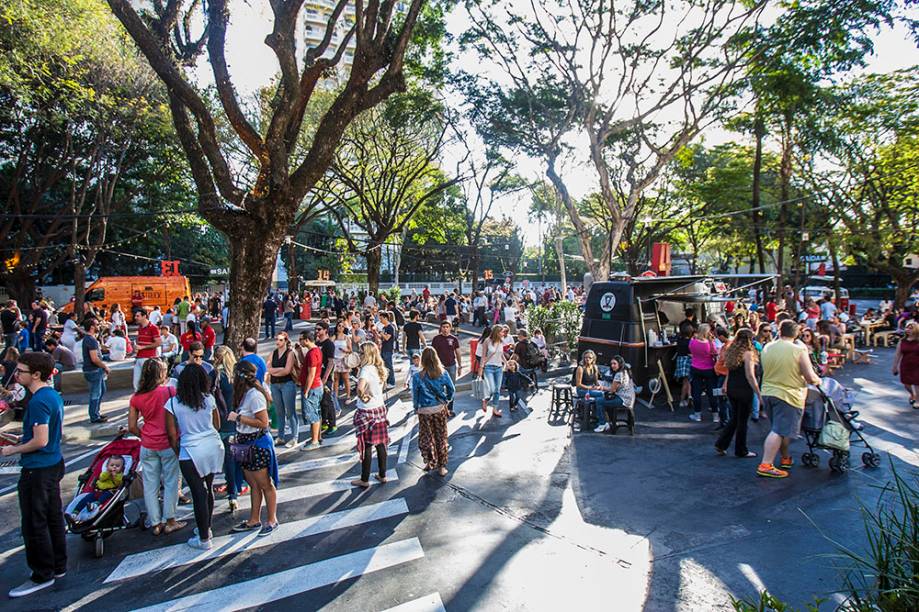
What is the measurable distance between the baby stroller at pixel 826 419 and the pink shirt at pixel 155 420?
7232 millimetres

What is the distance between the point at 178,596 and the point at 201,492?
94 centimetres

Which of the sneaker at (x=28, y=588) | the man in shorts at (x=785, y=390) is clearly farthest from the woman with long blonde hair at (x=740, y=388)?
the sneaker at (x=28, y=588)

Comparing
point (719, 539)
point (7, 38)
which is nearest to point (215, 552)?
point (719, 539)

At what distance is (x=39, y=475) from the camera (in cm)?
429

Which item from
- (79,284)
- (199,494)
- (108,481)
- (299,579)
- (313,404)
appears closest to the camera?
(299,579)

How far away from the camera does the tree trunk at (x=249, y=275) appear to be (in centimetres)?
990

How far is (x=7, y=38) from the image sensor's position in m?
12.6

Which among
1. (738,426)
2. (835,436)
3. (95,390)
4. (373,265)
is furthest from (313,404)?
(373,265)

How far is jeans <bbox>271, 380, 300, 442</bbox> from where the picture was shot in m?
7.89

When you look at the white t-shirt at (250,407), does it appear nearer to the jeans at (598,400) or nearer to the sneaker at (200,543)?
the sneaker at (200,543)

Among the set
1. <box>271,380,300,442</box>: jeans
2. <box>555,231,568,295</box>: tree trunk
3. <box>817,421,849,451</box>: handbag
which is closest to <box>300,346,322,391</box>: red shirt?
<box>271,380,300,442</box>: jeans

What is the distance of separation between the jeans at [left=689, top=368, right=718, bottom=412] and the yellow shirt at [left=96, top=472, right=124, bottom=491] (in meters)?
8.49

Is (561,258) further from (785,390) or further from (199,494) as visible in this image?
(199,494)

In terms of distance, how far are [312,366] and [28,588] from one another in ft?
13.5
